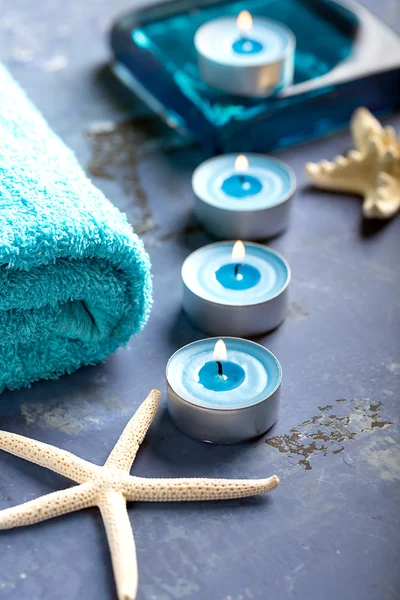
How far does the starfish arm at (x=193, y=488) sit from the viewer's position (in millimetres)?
804

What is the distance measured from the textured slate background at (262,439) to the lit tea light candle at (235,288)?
0.12ft

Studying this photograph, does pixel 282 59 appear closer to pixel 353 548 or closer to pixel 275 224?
pixel 275 224

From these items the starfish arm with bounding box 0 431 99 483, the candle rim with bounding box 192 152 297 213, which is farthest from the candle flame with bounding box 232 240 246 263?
the starfish arm with bounding box 0 431 99 483

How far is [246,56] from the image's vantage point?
1314 mm

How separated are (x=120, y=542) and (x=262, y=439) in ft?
0.70

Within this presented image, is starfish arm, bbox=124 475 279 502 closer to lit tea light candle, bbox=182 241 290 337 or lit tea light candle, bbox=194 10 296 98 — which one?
lit tea light candle, bbox=182 241 290 337

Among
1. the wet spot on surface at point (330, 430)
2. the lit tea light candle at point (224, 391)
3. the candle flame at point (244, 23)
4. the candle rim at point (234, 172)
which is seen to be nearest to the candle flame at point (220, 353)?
the lit tea light candle at point (224, 391)

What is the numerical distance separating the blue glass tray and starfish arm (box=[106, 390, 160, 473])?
1.76 ft

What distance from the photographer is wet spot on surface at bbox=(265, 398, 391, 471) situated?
886mm

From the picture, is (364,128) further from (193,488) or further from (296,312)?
(193,488)

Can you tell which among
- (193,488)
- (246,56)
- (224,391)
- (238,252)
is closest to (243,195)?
(238,252)

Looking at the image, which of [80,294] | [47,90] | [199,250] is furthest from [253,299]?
[47,90]

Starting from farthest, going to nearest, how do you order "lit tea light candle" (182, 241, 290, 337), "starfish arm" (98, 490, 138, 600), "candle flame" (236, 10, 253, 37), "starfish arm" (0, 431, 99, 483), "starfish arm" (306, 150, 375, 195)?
"candle flame" (236, 10, 253, 37) → "starfish arm" (306, 150, 375, 195) → "lit tea light candle" (182, 241, 290, 337) → "starfish arm" (0, 431, 99, 483) → "starfish arm" (98, 490, 138, 600)

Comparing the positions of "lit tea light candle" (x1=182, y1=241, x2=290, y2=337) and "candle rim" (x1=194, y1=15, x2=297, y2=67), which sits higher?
"candle rim" (x1=194, y1=15, x2=297, y2=67)
